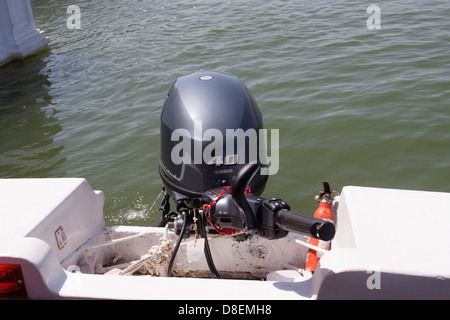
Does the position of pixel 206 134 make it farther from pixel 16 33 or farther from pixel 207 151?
pixel 16 33

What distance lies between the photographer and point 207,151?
7.65 feet

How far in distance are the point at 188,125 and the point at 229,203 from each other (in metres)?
0.69

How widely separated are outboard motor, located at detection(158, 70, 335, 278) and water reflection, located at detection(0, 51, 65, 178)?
8.68 feet

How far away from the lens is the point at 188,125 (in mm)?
2455

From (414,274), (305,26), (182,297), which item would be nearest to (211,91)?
(182,297)

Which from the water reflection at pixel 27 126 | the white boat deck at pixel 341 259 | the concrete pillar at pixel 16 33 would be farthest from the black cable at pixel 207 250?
the concrete pillar at pixel 16 33

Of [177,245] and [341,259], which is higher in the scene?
[341,259]

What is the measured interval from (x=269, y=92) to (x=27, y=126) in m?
2.92

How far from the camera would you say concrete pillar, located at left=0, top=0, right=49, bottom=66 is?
8.09 m

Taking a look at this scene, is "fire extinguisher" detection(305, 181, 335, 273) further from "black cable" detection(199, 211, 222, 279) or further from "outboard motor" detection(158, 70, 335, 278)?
"black cable" detection(199, 211, 222, 279)

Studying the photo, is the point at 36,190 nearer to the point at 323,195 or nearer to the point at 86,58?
the point at 323,195

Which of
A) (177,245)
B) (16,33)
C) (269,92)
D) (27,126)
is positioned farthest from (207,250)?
(16,33)

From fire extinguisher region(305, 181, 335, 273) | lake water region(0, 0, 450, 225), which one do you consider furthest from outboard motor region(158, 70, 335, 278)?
lake water region(0, 0, 450, 225)

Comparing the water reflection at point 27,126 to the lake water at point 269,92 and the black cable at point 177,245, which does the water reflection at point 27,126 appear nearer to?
the lake water at point 269,92
